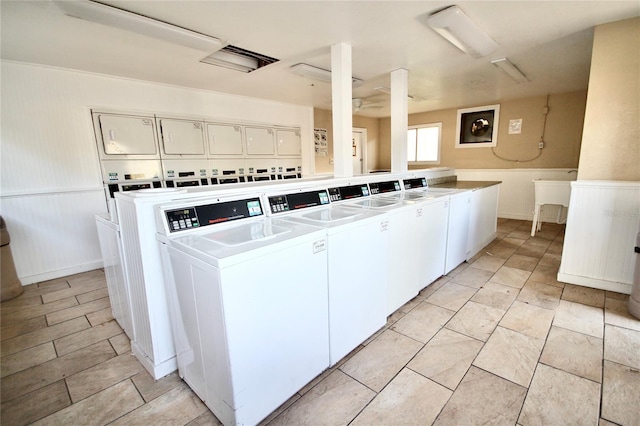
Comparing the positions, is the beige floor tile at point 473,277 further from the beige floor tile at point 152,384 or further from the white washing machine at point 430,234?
the beige floor tile at point 152,384

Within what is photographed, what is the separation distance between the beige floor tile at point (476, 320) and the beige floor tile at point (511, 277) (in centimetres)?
66

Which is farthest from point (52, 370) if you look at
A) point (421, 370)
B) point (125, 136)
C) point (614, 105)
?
point (614, 105)

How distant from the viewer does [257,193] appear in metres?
1.93

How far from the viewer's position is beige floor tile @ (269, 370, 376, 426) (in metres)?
1.39

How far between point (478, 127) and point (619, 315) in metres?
4.80

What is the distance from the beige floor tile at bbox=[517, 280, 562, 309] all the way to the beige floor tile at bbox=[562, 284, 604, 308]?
7 centimetres

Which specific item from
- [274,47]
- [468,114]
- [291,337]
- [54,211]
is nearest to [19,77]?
[54,211]

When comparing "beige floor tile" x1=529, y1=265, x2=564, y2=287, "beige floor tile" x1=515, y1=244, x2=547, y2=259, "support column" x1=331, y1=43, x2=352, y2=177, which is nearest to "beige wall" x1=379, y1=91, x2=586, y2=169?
"beige floor tile" x1=515, y1=244, x2=547, y2=259

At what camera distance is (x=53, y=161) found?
3.25m

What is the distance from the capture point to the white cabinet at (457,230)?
9.80 feet

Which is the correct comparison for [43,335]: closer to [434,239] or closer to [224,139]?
[224,139]

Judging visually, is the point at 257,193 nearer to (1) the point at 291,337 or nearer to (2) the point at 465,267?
(1) the point at 291,337

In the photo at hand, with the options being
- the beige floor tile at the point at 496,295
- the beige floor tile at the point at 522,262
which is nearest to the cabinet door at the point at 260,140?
the beige floor tile at the point at 496,295

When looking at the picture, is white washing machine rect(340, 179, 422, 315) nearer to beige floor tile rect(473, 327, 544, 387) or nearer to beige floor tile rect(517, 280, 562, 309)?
beige floor tile rect(473, 327, 544, 387)
